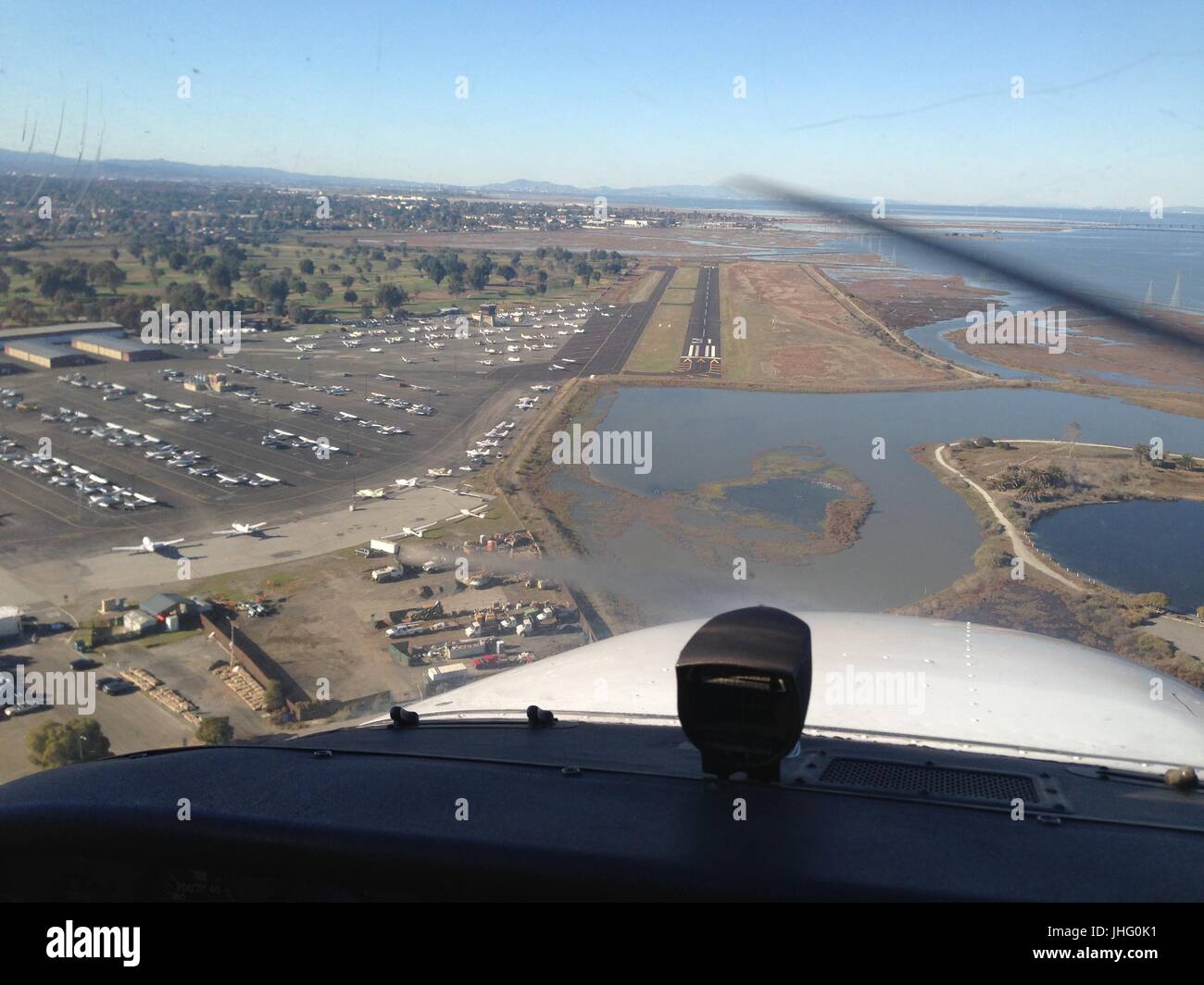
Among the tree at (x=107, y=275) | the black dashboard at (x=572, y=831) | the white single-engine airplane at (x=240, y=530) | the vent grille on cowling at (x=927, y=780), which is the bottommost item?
the white single-engine airplane at (x=240, y=530)

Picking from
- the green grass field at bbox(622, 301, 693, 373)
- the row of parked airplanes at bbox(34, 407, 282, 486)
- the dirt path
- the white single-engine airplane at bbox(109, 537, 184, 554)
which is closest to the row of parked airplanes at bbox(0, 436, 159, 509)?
the row of parked airplanes at bbox(34, 407, 282, 486)

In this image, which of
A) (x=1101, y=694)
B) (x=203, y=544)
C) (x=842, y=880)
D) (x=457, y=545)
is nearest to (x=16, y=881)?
(x=842, y=880)

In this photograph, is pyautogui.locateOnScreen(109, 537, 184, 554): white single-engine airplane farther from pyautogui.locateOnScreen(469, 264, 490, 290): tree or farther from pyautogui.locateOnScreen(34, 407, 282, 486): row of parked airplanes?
pyautogui.locateOnScreen(469, 264, 490, 290): tree

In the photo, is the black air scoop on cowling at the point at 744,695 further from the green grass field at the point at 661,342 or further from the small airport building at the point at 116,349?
the small airport building at the point at 116,349

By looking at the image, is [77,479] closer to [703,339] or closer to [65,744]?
[65,744]

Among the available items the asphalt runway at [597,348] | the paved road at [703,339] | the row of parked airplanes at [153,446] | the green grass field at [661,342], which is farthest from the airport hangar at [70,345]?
the paved road at [703,339]
